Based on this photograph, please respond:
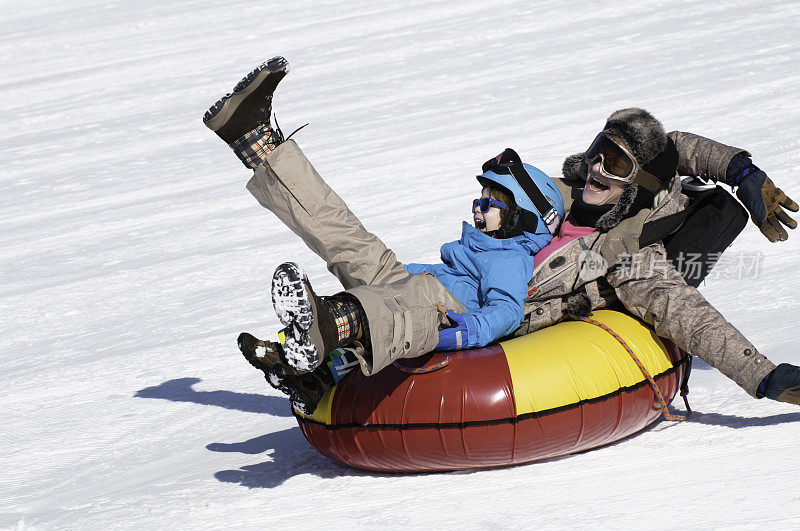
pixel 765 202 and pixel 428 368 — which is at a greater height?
pixel 765 202

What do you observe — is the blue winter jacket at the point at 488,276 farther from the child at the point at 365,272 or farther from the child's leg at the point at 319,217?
the child's leg at the point at 319,217

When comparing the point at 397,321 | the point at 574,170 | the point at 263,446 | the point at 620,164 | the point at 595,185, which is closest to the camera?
the point at 397,321

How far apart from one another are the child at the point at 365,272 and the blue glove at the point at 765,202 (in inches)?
29.2

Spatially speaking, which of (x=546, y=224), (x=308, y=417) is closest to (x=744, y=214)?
(x=546, y=224)

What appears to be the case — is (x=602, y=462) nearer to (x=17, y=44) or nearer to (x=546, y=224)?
(x=546, y=224)

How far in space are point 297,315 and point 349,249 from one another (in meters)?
0.67

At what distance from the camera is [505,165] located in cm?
385

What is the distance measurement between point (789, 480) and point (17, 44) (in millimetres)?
13538

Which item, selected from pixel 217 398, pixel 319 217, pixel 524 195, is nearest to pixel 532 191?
pixel 524 195

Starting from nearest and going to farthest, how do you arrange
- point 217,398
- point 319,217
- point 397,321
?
point 397,321 < point 319,217 < point 217,398

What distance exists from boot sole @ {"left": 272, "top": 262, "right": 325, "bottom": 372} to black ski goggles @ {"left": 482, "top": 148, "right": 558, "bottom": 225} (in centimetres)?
120

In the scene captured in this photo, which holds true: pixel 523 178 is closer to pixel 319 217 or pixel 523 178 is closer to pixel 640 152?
pixel 640 152

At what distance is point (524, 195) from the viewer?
3809 millimetres

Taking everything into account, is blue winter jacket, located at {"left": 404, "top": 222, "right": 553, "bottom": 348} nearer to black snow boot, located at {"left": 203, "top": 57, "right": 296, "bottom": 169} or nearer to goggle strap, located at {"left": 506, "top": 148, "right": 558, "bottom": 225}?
goggle strap, located at {"left": 506, "top": 148, "right": 558, "bottom": 225}
